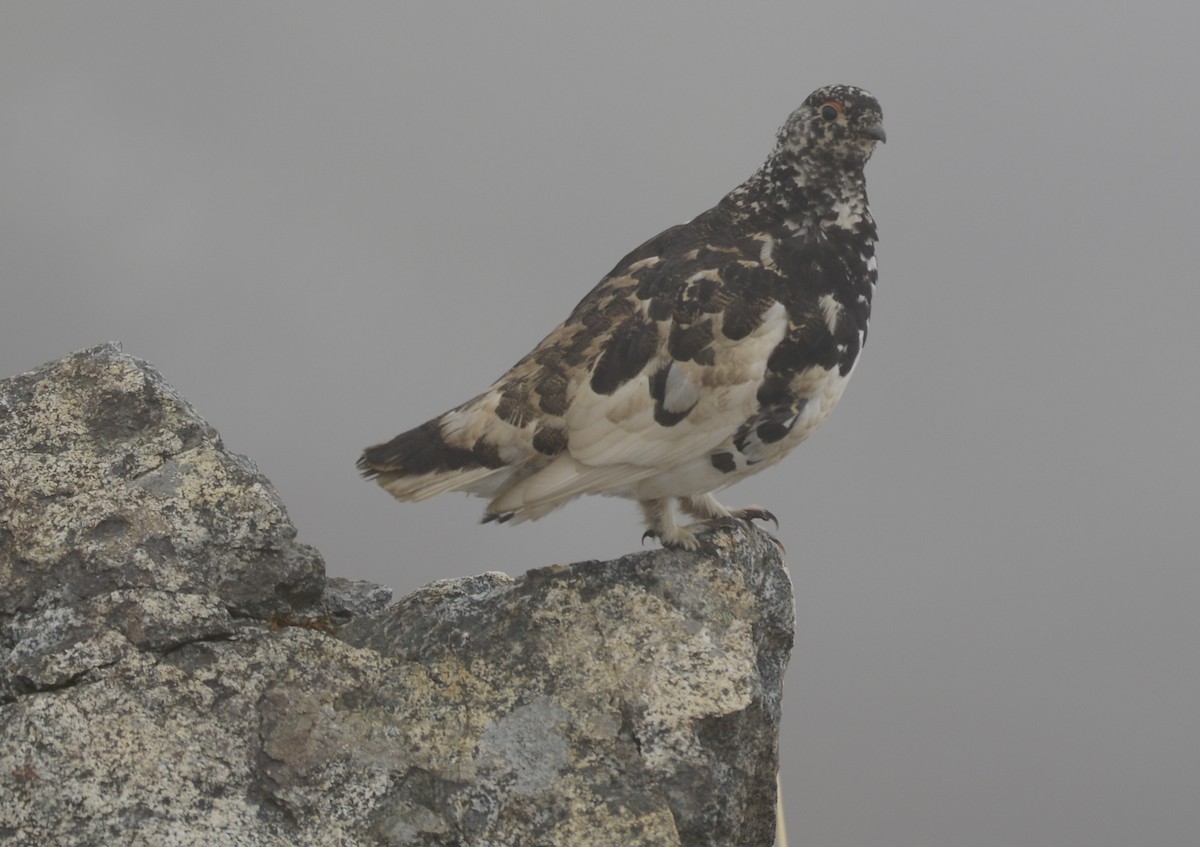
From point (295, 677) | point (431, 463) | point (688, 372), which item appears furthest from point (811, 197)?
point (295, 677)

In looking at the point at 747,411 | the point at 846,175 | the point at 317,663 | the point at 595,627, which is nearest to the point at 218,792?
the point at 317,663

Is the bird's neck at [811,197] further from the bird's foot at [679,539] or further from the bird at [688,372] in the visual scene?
the bird's foot at [679,539]

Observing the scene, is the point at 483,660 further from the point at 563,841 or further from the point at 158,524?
the point at 158,524

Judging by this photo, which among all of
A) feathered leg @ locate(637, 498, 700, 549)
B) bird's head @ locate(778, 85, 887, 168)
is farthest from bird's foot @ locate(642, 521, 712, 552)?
bird's head @ locate(778, 85, 887, 168)

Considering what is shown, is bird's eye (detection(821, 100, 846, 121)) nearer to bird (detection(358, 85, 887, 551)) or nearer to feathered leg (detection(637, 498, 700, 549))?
bird (detection(358, 85, 887, 551))

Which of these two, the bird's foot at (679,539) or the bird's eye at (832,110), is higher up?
the bird's eye at (832,110)

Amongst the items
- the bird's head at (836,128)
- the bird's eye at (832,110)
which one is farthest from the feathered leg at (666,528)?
the bird's eye at (832,110)
